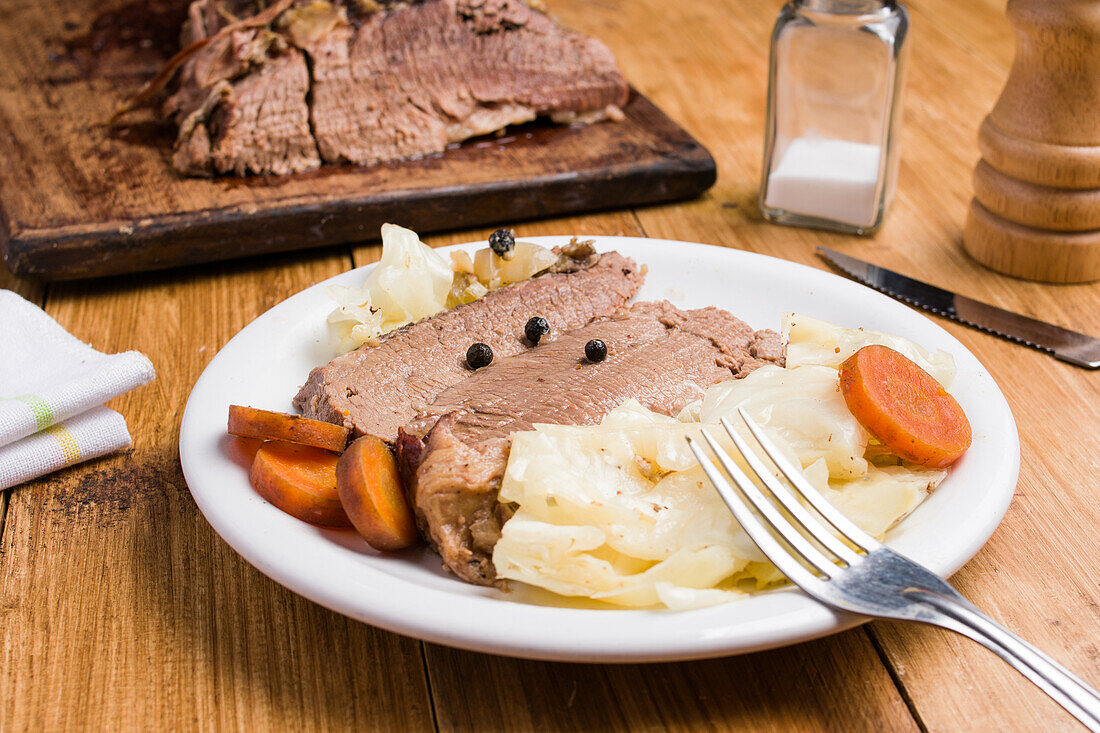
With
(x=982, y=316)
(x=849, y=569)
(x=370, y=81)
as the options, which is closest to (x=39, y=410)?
(x=849, y=569)

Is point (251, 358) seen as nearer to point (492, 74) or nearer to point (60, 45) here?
point (492, 74)

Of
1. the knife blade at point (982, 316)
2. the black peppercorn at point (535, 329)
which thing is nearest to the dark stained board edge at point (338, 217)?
the knife blade at point (982, 316)

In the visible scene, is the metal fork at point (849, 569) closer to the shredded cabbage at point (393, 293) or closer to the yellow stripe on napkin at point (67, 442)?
the shredded cabbage at point (393, 293)

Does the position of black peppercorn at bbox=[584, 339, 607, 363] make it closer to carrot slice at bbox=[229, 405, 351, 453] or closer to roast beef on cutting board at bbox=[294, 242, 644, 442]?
roast beef on cutting board at bbox=[294, 242, 644, 442]

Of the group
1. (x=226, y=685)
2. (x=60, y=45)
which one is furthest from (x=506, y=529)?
(x=60, y=45)

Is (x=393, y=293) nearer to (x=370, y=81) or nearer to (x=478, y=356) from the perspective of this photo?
(x=478, y=356)
